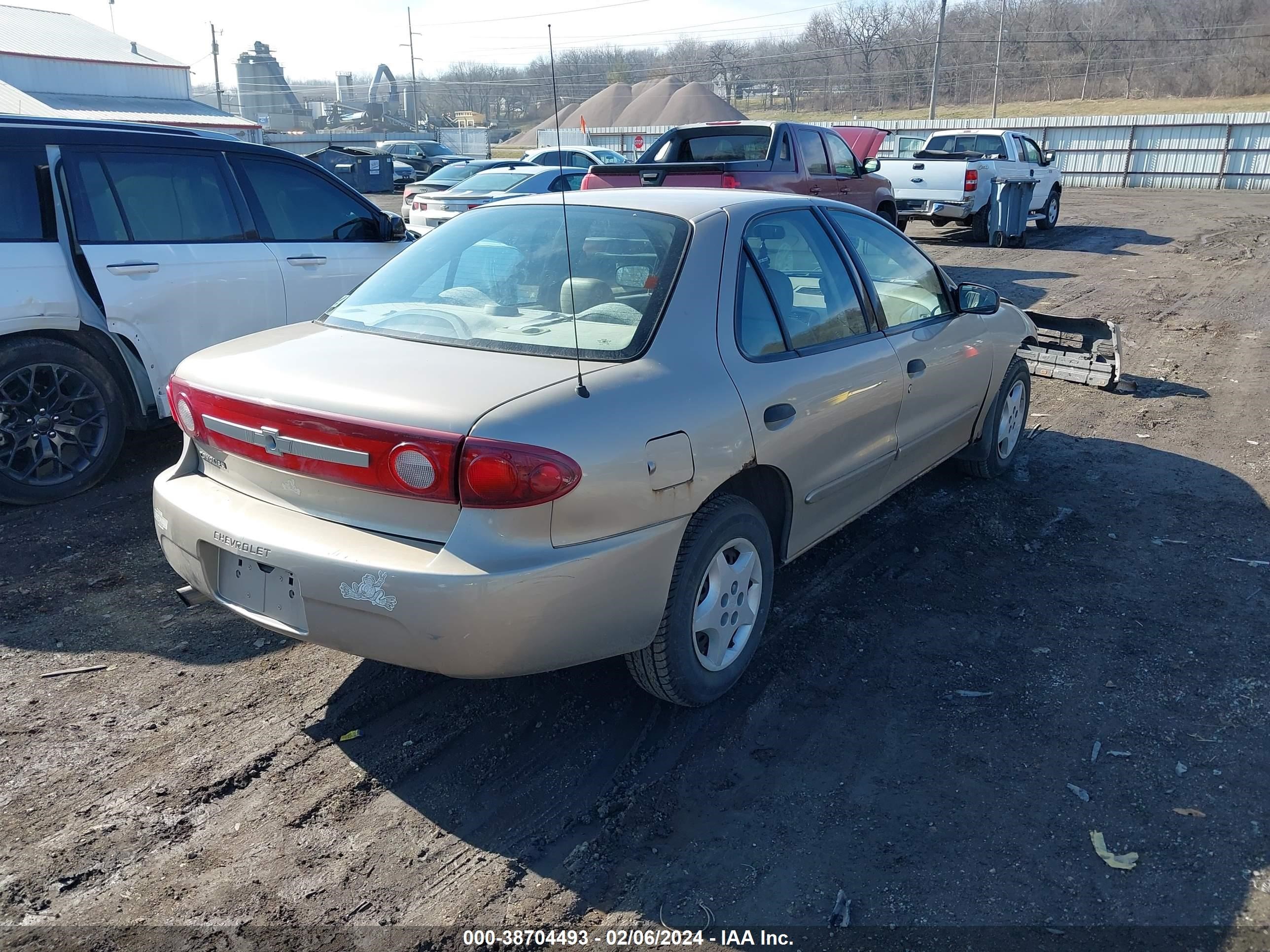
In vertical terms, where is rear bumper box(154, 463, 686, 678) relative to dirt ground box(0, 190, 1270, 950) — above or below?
above

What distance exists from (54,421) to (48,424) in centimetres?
3

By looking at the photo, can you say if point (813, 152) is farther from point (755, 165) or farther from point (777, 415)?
point (777, 415)

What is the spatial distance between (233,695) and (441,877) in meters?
1.29

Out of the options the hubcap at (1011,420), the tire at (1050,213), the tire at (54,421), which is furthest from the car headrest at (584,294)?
the tire at (1050,213)

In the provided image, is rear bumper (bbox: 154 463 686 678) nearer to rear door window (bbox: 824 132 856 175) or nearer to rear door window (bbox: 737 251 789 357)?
rear door window (bbox: 737 251 789 357)

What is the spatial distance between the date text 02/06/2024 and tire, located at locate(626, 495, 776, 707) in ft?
2.90

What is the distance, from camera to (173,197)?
18.6ft

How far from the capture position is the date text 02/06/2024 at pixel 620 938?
2420 millimetres

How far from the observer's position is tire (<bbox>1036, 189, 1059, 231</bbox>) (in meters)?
19.6

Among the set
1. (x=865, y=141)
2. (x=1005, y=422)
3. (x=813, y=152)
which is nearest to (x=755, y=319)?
(x=1005, y=422)

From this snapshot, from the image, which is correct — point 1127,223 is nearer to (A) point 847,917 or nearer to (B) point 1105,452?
(B) point 1105,452

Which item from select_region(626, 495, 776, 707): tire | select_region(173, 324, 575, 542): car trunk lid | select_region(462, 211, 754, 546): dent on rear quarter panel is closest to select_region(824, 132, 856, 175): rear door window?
select_region(462, 211, 754, 546): dent on rear quarter panel

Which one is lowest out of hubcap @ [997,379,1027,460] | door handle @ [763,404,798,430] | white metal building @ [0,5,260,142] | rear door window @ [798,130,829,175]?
hubcap @ [997,379,1027,460]

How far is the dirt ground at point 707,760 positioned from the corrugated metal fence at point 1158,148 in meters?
26.2
